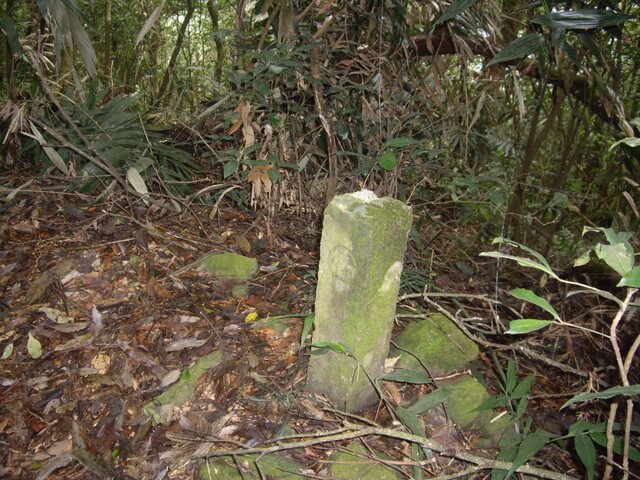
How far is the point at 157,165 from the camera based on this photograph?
320 centimetres

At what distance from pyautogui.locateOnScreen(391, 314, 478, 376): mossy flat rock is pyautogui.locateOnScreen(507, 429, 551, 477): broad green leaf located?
441mm

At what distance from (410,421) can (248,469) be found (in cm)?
59

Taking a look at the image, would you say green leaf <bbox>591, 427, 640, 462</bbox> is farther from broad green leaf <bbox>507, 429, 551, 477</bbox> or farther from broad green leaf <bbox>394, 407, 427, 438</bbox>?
broad green leaf <bbox>394, 407, 427, 438</bbox>

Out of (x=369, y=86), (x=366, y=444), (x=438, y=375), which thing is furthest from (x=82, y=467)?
(x=369, y=86)

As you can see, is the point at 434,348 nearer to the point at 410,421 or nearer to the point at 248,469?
the point at 410,421

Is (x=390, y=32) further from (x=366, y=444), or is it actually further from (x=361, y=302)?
(x=366, y=444)

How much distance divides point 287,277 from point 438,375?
0.99 m

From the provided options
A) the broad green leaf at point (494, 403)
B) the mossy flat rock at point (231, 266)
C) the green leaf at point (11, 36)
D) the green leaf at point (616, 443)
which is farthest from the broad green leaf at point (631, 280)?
the green leaf at point (11, 36)

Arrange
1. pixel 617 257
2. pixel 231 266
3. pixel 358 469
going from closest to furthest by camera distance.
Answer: pixel 617 257 → pixel 358 469 → pixel 231 266

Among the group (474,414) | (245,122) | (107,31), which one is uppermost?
(107,31)

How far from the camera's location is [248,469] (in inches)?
61.1

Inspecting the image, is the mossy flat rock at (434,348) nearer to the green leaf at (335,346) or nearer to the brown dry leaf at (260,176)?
the green leaf at (335,346)

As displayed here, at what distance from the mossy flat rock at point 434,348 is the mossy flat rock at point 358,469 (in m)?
0.50

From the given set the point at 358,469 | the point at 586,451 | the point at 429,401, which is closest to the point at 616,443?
the point at 586,451
